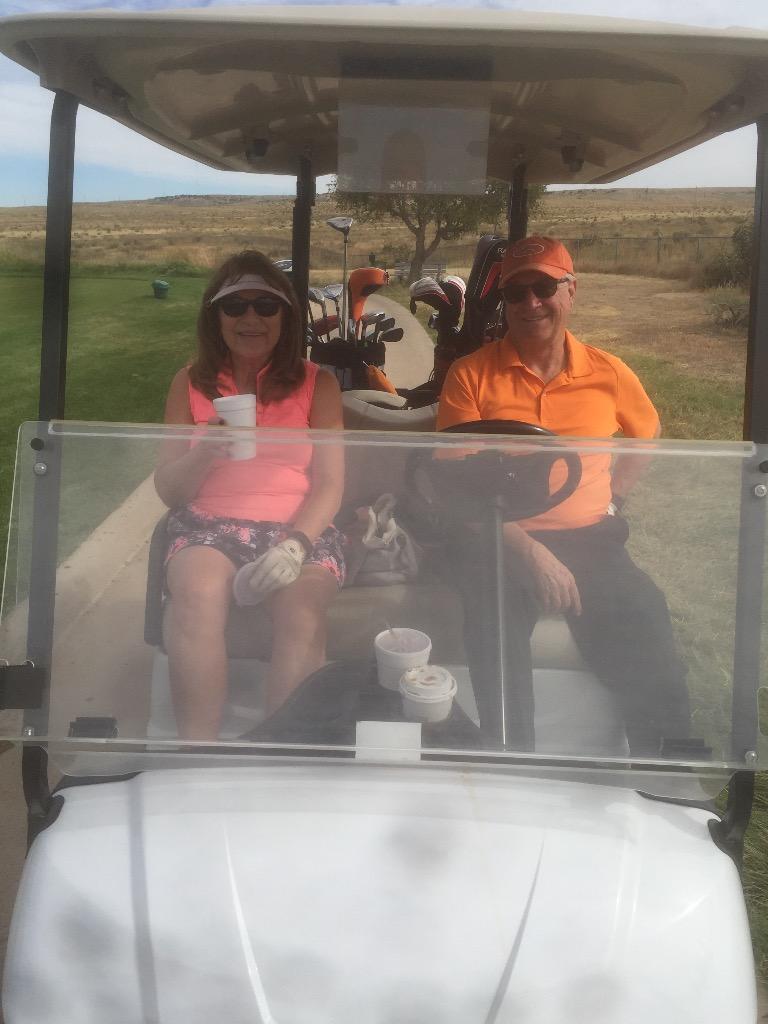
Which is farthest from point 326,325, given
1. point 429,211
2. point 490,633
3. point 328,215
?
point 490,633

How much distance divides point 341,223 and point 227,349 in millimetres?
684

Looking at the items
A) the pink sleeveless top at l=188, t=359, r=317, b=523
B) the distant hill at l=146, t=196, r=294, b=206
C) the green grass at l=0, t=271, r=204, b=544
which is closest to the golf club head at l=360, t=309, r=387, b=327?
the distant hill at l=146, t=196, r=294, b=206

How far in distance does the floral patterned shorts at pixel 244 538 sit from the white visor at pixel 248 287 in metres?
0.84

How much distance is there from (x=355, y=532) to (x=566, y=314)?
4.51 feet

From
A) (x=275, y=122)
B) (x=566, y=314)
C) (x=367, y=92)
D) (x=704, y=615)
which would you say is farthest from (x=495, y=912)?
(x=275, y=122)

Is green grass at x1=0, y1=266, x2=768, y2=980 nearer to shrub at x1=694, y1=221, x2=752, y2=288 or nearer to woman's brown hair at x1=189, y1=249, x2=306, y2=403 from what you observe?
woman's brown hair at x1=189, y1=249, x2=306, y2=403

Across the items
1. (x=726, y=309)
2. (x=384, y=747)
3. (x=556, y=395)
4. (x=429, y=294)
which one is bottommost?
A: (x=384, y=747)

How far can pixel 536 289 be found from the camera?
8.04 feet

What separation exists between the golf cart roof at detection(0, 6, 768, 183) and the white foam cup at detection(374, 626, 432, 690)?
2.64 feet

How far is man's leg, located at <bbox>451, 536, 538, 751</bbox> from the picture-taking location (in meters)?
1.41

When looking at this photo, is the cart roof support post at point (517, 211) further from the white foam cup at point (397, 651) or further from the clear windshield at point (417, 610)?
the white foam cup at point (397, 651)

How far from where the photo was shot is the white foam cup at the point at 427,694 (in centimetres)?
138

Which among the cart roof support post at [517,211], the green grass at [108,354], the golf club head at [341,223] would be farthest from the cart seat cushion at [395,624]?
the green grass at [108,354]

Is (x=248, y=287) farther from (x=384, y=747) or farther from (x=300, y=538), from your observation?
(x=384, y=747)
